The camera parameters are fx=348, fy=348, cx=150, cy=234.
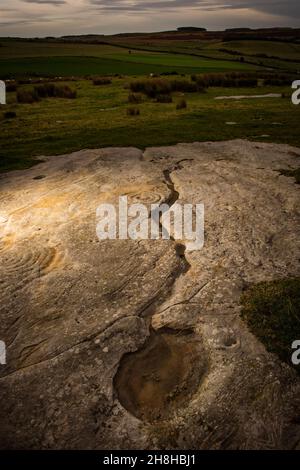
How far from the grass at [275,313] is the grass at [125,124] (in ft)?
20.6

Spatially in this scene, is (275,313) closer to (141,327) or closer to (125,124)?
(141,327)

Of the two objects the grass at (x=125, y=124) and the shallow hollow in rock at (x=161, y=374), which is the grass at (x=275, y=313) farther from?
the grass at (x=125, y=124)

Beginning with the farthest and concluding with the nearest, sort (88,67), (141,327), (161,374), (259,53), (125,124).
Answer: (259,53)
(88,67)
(125,124)
(141,327)
(161,374)

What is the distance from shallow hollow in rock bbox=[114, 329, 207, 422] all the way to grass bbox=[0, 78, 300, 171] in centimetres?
621

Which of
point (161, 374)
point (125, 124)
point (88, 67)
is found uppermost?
point (88, 67)

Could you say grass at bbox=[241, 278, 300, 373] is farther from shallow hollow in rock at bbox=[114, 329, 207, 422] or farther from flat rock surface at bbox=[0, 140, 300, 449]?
shallow hollow in rock at bbox=[114, 329, 207, 422]

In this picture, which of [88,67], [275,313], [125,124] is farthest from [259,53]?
[275,313]

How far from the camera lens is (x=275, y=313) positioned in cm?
349

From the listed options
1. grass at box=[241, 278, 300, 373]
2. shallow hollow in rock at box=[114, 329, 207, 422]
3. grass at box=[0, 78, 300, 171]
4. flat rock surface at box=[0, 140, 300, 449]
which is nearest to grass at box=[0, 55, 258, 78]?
grass at box=[0, 78, 300, 171]

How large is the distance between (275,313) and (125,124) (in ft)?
32.0

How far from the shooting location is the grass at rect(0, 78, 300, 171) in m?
9.52

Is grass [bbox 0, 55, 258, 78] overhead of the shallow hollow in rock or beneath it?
overhead

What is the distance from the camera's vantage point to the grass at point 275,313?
10.3 ft

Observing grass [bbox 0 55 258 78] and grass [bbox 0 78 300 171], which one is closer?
grass [bbox 0 78 300 171]
